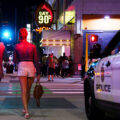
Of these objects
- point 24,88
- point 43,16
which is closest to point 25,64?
point 24,88

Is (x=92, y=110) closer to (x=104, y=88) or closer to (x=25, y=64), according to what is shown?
(x=104, y=88)

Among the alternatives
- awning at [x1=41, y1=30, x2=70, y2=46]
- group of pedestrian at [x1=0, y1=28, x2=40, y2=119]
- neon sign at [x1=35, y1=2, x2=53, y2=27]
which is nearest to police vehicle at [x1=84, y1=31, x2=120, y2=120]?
group of pedestrian at [x1=0, y1=28, x2=40, y2=119]

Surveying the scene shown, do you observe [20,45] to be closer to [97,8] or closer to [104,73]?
[104,73]

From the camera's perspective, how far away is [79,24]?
30781 mm

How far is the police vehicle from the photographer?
5816 millimetres

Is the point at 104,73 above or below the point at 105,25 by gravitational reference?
below

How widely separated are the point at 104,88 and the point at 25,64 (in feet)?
7.72

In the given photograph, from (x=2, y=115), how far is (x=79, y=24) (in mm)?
22783

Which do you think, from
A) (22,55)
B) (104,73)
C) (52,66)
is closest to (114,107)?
(104,73)

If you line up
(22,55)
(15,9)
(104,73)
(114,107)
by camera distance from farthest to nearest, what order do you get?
(15,9), (22,55), (104,73), (114,107)

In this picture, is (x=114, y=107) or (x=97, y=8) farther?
(x=97, y=8)

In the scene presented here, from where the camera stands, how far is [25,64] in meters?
8.20

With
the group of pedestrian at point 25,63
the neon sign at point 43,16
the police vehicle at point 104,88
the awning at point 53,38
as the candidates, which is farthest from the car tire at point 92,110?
the neon sign at point 43,16

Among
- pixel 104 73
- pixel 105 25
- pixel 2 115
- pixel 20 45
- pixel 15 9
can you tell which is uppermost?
pixel 15 9
